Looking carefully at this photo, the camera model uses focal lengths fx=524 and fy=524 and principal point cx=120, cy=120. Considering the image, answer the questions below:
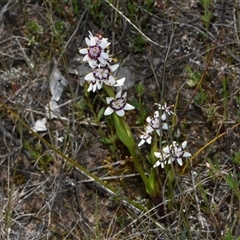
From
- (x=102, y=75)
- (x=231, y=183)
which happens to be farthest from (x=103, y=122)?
(x=231, y=183)

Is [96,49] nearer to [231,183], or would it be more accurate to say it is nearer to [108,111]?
[108,111]

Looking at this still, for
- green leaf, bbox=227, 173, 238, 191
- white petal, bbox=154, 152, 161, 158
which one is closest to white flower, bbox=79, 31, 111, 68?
white petal, bbox=154, 152, 161, 158

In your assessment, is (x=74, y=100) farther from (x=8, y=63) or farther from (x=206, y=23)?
(x=206, y=23)

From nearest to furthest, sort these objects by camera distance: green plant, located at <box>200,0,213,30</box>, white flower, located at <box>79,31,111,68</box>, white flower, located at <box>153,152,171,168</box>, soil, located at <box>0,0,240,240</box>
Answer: white flower, located at <box>79,31,111,68</box> < white flower, located at <box>153,152,171,168</box> < soil, located at <box>0,0,240,240</box> < green plant, located at <box>200,0,213,30</box>

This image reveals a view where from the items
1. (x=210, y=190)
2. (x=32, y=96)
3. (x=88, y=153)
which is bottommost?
(x=210, y=190)

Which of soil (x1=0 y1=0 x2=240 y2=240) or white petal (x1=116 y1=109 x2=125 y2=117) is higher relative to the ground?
white petal (x1=116 y1=109 x2=125 y2=117)

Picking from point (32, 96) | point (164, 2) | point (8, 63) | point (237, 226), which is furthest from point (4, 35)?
point (237, 226)

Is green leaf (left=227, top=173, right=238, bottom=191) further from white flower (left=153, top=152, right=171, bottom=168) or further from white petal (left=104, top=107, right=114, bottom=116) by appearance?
white petal (left=104, top=107, right=114, bottom=116)

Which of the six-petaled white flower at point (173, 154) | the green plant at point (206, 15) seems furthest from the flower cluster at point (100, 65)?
the green plant at point (206, 15)
